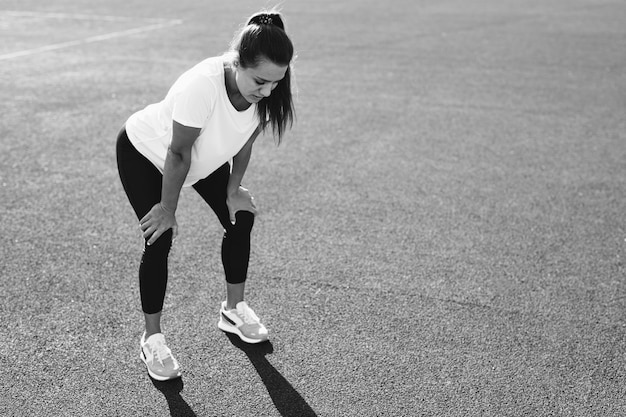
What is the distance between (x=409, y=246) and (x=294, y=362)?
1.67 meters

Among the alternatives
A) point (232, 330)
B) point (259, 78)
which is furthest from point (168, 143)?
point (232, 330)

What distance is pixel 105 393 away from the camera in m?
3.22

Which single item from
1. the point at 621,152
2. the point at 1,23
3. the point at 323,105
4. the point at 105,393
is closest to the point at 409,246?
the point at 105,393

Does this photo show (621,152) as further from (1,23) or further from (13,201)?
(1,23)

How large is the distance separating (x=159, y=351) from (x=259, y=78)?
4.51 feet

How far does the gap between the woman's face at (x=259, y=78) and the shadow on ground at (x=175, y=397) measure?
1.36 metres

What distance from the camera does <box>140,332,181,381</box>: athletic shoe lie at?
3.31 metres

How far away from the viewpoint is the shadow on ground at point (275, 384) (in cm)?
317

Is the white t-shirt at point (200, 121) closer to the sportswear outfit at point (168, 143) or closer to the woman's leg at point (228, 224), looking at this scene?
the sportswear outfit at point (168, 143)

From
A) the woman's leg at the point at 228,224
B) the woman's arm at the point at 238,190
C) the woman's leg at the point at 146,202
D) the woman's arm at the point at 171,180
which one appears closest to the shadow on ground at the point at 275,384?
the woman's leg at the point at 228,224

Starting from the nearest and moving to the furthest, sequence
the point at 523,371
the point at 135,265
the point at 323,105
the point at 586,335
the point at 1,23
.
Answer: the point at 523,371 < the point at 586,335 < the point at 135,265 < the point at 323,105 < the point at 1,23

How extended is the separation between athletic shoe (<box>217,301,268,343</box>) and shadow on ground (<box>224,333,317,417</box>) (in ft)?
0.11

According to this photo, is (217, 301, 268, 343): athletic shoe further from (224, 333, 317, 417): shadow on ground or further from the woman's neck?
the woman's neck

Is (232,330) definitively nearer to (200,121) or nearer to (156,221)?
(156,221)
